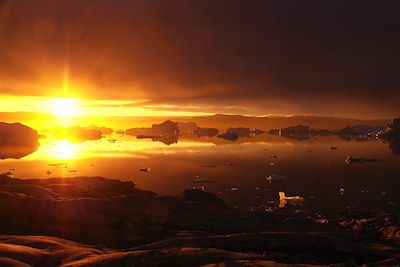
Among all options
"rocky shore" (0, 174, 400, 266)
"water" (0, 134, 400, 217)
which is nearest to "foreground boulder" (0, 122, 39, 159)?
"water" (0, 134, 400, 217)

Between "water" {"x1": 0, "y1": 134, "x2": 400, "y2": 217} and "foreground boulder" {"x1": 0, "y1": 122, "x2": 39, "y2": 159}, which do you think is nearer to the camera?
"water" {"x1": 0, "y1": 134, "x2": 400, "y2": 217}

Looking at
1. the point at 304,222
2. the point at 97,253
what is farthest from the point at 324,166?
the point at 97,253

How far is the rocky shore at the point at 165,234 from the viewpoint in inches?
411

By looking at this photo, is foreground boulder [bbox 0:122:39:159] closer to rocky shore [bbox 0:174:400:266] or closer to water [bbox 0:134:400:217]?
water [bbox 0:134:400:217]

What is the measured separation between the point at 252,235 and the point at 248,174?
32.3m

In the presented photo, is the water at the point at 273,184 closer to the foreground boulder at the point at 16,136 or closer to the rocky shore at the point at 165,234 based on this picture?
the rocky shore at the point at 165,234

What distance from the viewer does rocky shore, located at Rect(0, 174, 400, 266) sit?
1045cm

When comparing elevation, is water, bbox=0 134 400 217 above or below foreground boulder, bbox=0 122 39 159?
below

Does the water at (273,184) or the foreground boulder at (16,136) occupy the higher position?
the foreground boulder at (16,136)

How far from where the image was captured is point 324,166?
178 feet

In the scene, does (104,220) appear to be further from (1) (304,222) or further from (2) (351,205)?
(2) (351,205)

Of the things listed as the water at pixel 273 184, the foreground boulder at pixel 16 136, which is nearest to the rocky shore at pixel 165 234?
the water at pixel 273 184

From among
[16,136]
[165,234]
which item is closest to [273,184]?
[165,234]

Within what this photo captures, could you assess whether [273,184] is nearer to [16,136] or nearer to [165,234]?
[165,234]
